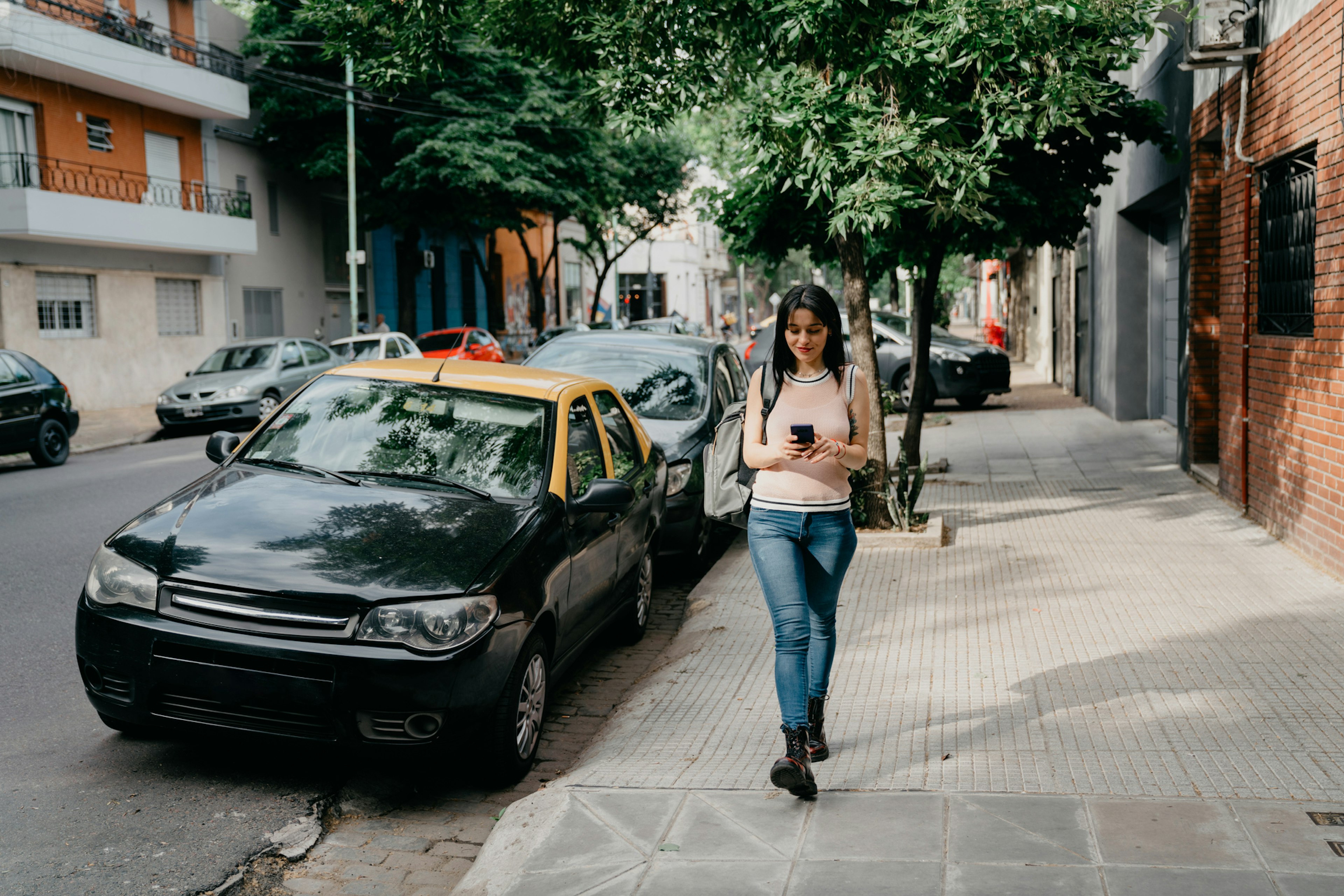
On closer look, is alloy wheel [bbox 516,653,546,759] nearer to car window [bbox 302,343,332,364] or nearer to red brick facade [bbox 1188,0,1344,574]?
red brick facade [bbox 1188,0,1344,574]

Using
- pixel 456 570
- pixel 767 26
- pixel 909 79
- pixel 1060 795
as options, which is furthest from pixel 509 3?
pixel 1060 795

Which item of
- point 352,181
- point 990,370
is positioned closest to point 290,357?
point 352,181

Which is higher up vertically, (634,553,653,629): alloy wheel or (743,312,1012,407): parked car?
(743,312,1012,407): parked car

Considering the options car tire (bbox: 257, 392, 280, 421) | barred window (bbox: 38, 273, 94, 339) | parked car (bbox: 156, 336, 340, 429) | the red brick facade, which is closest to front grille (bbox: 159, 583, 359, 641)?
the red brick facade

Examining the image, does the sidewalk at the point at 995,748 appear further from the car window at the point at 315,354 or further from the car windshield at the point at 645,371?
the car window at the point at 315,354

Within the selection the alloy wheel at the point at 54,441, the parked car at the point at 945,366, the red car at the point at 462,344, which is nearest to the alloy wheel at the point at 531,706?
the alloy wheel at the point at 54,441

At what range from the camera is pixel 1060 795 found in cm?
412

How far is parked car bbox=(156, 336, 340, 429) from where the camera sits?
19.4 meters

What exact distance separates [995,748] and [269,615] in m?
2.78

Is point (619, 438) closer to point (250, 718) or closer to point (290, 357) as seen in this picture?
point (250, 718)

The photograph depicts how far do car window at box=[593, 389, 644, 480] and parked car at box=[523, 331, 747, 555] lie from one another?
1.41 metres

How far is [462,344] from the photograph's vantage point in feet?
87.2

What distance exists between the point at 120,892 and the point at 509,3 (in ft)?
25.2

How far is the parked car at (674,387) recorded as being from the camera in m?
→ 8.51
